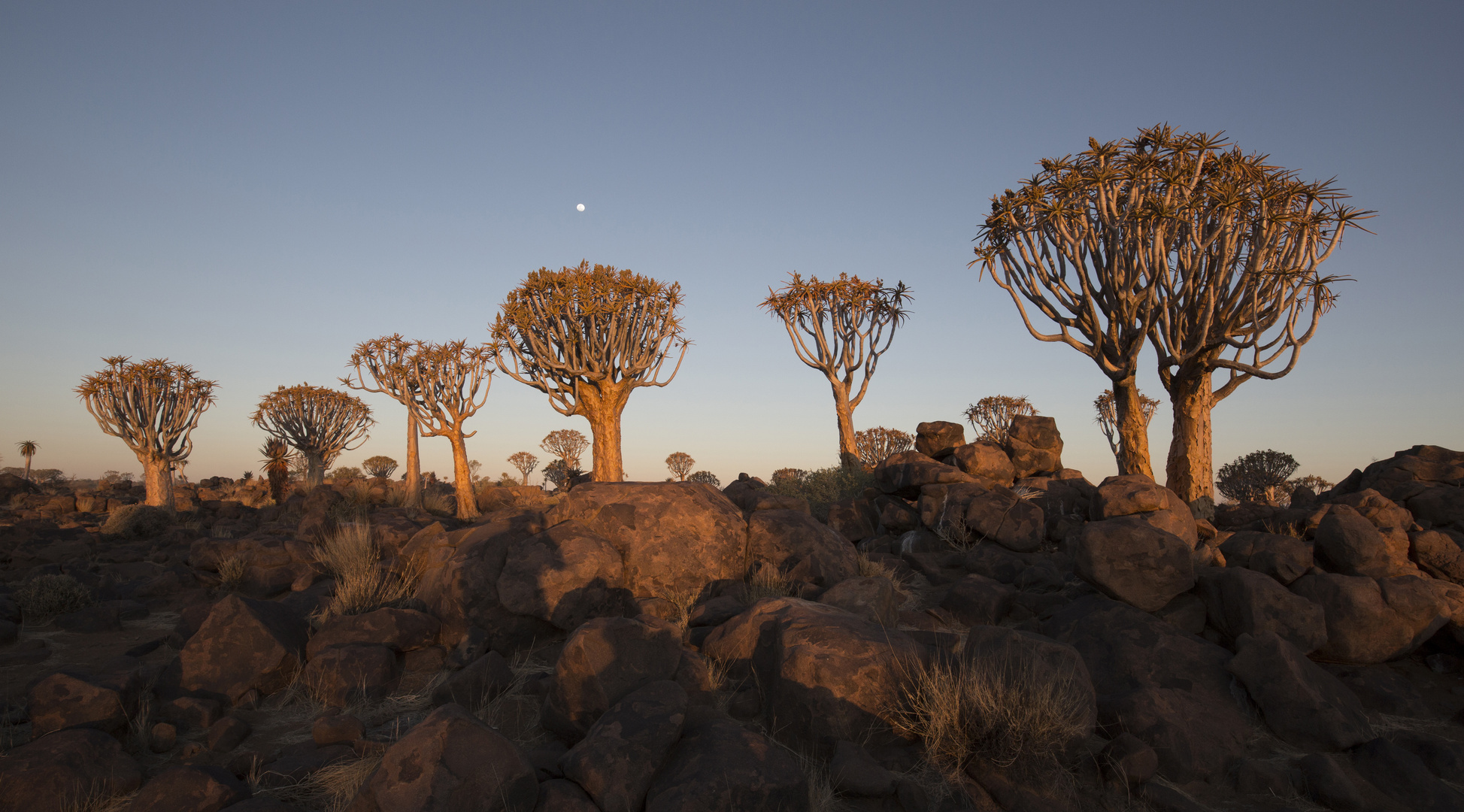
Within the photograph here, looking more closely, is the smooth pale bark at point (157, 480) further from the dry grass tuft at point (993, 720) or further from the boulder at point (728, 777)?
the dry grass tuft at point (993, 720)

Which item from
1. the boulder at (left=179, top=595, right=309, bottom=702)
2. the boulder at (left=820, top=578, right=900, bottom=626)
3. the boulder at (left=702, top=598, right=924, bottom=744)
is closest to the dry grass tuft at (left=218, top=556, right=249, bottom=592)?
the boulder at (left=179, top=595, right=309, bottom=702)

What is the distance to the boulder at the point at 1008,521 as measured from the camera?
9.72 meters

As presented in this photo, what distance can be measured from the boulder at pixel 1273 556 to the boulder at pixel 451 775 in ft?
23.7

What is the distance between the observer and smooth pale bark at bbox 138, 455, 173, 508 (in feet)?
Result: 75.6

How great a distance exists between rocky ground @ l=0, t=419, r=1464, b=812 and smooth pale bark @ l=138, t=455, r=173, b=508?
15.1 m

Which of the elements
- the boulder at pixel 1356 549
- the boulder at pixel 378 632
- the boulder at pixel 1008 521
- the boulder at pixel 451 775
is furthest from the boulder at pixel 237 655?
the boulder at pixel 1356 549

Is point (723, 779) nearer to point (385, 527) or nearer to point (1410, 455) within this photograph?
point (385, 527)

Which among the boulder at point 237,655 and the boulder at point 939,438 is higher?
the boulder at point 939,438

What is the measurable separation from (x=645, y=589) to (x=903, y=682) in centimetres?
326

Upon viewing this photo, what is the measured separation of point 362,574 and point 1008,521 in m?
8.13

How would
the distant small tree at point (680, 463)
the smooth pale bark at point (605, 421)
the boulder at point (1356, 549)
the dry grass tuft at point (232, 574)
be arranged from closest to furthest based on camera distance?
1. the boulder at point (1356, 549)
2. the dry grass tuft at point (232, 574)
3. the smooth pale bark at point (605, 421)
4. the distant small tree at point (680, 463)

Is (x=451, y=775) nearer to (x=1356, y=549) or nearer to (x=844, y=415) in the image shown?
(x=1356, y=549)

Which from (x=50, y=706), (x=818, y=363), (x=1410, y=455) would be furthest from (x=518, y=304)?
(x=1410, y=455)

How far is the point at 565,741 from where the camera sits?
195 inches
